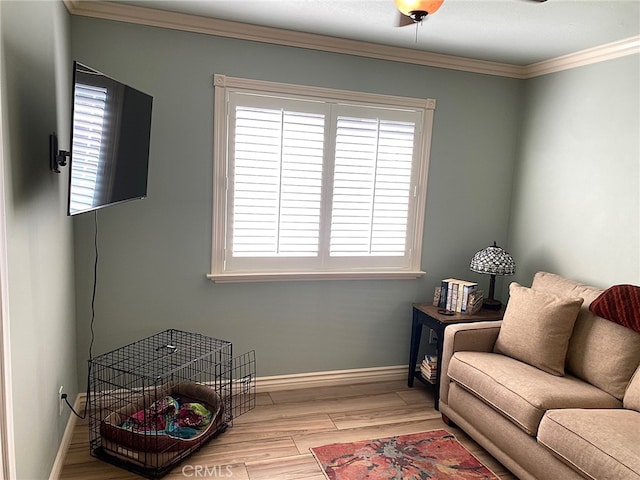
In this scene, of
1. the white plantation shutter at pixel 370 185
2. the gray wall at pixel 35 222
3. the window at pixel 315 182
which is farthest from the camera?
the white plantation shutter at pixel 370 185

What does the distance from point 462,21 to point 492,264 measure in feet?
5.40

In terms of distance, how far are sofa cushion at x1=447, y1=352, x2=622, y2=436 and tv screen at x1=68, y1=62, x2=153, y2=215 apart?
7.24 ft

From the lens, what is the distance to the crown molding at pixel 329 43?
109 inches

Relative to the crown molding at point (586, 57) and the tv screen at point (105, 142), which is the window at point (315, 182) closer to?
the tv screen at point (105, 142)

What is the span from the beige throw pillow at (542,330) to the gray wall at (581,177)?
1.77 ft

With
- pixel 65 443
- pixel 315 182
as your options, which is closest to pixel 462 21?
pixel 315 182

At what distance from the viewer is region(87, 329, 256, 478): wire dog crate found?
8.09 feet

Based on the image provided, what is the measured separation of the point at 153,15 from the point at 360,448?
2.85m

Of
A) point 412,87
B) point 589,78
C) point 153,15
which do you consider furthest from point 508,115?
point 153,15

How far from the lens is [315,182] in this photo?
332 centimetres

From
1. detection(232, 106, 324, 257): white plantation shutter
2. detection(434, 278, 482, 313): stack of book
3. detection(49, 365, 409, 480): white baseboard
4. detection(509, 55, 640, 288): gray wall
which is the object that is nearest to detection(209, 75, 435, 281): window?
detection(232, 106, 324, 257): white plantation shutter

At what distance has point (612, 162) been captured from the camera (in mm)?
3061

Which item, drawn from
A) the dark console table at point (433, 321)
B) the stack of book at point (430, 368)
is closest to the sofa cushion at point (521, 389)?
the dark console table at point (433, 321)

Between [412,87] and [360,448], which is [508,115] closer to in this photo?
[412,87]
